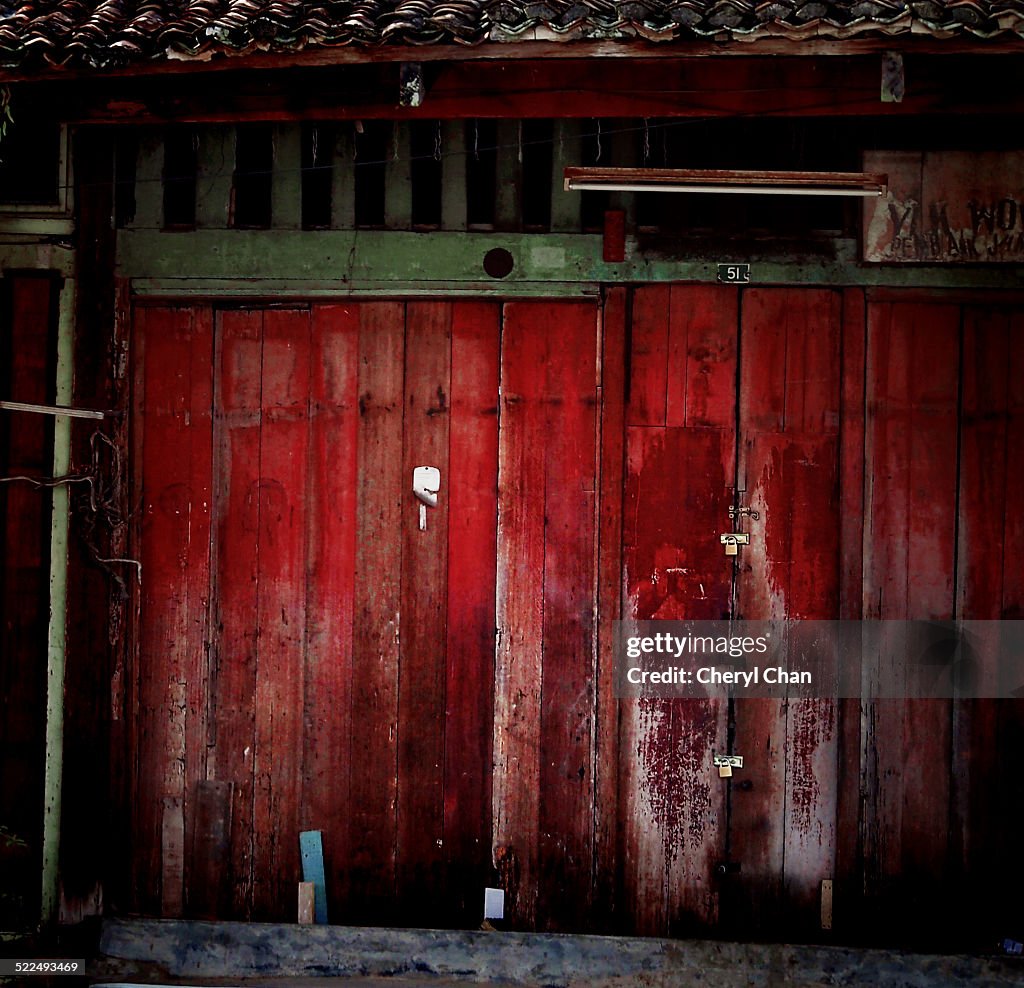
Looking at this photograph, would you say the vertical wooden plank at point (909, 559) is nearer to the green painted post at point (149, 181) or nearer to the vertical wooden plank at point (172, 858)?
the vertical wooden plank at point (172, 858)

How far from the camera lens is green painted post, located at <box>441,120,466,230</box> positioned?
17.6ft

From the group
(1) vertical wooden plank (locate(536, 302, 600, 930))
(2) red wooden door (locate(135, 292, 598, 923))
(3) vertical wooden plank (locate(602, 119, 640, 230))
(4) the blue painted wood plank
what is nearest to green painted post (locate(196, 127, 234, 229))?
(2) red wooden door (locate(135, 292, 598, 923))

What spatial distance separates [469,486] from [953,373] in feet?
8.67

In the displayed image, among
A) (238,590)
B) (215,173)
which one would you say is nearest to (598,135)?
(215,173)

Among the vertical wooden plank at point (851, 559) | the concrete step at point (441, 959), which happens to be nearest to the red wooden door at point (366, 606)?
the concrete step at point (441, 959)

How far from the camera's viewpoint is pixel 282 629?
5.39 meters

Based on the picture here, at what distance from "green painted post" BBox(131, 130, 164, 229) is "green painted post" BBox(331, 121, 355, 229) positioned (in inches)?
37.9

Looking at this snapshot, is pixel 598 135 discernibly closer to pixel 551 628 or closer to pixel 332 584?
pixel 551 628

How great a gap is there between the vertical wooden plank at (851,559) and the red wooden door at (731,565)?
0.17 feet

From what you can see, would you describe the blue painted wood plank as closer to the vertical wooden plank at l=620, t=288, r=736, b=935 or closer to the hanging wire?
the vertical wooden plank at l=620, t=288, r=736, b=935

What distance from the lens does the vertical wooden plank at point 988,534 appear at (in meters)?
5.20

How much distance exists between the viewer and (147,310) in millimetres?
5441

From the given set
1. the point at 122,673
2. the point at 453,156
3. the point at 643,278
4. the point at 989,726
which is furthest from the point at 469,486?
the point at 989,726

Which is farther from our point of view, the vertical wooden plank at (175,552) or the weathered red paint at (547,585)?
the vertical wooden plank at (175,552)
